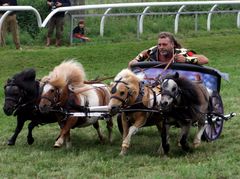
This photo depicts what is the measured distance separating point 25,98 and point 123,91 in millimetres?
1381

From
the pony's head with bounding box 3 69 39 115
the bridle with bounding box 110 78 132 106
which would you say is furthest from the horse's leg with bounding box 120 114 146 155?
the pony's head with bounding box 3 69 39 115

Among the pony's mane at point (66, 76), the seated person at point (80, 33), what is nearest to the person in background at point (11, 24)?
the seated person at point (80, 33)

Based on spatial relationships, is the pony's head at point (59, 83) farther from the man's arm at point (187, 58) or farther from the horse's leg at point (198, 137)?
the horse's leg at point (198, 137)

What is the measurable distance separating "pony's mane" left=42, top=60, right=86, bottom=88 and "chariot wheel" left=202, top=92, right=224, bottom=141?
1.69 meters

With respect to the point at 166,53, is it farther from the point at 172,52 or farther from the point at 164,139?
the point at 164,139

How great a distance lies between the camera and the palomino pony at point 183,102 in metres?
7.15

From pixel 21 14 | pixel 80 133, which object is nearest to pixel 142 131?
pixel 80 133

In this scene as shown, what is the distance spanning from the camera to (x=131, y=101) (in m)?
7.32

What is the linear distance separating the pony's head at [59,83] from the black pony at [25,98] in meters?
0.17

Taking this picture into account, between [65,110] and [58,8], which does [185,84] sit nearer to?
[65,110]

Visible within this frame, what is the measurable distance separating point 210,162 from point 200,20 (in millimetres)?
14469

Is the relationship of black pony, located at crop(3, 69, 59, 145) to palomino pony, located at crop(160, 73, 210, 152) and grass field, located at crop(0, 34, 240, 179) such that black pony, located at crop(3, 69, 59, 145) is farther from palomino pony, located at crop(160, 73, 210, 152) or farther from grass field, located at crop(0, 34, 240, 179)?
palomino pony, located at crop(160, 73, 210, 152)

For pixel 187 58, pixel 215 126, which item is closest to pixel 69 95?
pixel 187 58

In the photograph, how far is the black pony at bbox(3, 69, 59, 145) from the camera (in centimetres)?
774
